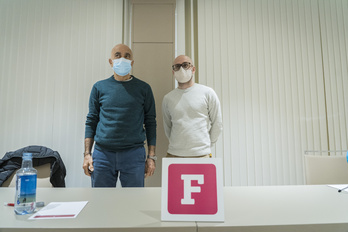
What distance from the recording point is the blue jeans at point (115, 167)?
1569mm

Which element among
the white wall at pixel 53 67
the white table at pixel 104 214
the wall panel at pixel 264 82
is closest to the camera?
the white table at pixel 104 214

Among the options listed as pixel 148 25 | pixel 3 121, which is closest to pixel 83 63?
pixel 148 25

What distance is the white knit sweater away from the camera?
176cm

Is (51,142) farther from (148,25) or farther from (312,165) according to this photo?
(312,165)

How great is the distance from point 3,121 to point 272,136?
3053 mm

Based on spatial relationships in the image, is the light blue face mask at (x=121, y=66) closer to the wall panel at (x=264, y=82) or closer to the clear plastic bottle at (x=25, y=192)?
the wall panel at (x=264, y=82)

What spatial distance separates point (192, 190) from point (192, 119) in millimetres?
1074

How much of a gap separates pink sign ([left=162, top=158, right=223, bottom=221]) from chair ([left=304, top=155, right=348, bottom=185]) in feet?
4.16

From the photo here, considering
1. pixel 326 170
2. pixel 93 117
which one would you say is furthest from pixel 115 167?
pixel 326 170

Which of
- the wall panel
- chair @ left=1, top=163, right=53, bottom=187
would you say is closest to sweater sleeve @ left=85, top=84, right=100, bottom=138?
chair @ left=1, top=163, right=53, bottom=187

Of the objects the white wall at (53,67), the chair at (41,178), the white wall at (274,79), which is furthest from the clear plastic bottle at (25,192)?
the white wall at (274,79)

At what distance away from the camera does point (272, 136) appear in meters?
2.54

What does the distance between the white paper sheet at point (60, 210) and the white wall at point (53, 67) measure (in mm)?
1611

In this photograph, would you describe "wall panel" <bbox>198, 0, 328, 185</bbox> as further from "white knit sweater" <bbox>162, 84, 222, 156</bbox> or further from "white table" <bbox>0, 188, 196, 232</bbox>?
"white table" <bbox>0, 188, 196, 232</bbox>
